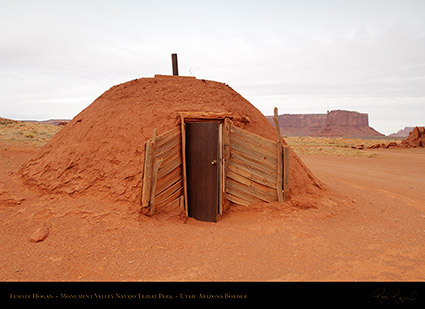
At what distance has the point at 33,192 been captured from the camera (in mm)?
4844

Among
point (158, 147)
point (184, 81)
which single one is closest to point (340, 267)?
point (158, 147)

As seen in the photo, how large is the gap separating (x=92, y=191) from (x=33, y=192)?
3.74 ft

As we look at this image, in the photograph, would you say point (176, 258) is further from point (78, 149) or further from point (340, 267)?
→ point (78, 149)

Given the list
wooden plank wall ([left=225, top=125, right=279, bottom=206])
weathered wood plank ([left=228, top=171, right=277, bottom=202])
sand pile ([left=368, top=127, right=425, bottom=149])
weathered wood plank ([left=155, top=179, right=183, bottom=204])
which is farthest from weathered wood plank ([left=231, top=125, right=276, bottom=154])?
sand pile ([left=368, top=127, right=425, bottom=149])

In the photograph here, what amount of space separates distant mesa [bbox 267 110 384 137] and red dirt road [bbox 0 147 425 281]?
303ft

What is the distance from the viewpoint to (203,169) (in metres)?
5.19

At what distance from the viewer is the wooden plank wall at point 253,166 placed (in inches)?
206

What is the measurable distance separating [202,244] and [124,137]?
2518mm

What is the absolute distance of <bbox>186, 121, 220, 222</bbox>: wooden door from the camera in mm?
5043

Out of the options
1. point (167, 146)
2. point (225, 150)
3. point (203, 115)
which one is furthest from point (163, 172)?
point (203, 115)

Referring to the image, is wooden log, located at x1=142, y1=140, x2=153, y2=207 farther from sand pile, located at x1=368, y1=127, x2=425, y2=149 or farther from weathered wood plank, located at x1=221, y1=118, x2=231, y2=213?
sand pile, located at x1=368, y1=127, x2=425, y2=149

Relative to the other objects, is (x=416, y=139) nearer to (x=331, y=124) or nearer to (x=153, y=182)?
(x=153, y=182)

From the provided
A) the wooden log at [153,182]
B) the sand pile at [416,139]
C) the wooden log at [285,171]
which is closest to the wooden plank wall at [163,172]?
the wooden log at [153,182]

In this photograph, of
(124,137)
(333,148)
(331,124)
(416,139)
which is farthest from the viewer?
(331,124)
